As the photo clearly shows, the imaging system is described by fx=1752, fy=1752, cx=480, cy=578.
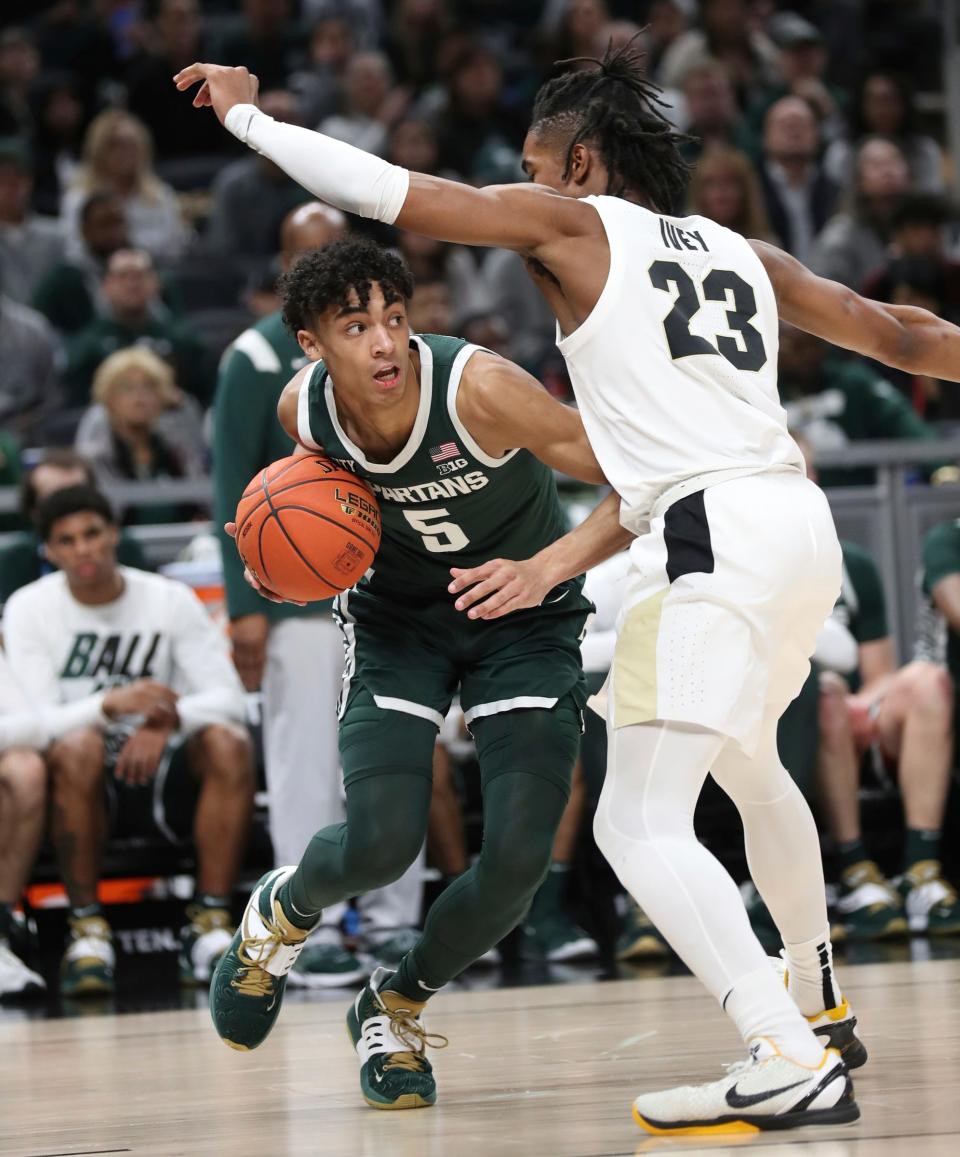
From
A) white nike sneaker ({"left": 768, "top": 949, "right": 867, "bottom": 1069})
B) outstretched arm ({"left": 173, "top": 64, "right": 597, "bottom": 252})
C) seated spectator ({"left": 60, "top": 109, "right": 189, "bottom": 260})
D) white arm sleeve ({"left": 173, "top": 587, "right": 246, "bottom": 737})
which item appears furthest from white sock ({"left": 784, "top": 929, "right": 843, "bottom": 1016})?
seated spectator ({"left": 60, "top": 109, "right": 189, "bottom": 260})

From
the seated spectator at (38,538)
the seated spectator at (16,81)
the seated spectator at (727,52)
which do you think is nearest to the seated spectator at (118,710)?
the seated spectator at (38,538)

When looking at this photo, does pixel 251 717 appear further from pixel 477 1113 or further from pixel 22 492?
pixel 477 1113

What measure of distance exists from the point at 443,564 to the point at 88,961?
2364mm

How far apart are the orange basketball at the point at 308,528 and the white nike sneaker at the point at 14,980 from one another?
7.73 ft

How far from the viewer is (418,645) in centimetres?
Result: 356

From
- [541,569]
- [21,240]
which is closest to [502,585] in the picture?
[541,569]

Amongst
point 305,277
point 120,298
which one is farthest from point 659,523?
point 120,298

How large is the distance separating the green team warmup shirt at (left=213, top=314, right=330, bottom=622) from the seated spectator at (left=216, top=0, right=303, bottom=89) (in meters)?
6.05

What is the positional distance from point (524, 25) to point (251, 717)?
7.38 metres

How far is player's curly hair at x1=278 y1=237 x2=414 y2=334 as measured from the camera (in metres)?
3.22

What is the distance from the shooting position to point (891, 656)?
6.26 m

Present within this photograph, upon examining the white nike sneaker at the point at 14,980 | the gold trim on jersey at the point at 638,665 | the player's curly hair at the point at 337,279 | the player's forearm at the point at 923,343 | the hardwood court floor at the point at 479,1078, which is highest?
the player's curly hair at the point at 337,279

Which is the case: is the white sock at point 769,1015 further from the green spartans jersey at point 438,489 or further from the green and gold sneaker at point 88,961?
the green and gold sneaker at point 88,961

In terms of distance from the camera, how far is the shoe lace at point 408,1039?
10.9 ft
